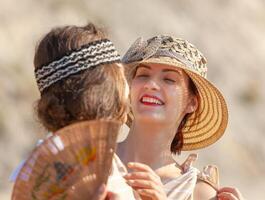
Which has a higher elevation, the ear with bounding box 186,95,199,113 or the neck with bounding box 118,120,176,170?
the ear with bounding box 186,95,199,113

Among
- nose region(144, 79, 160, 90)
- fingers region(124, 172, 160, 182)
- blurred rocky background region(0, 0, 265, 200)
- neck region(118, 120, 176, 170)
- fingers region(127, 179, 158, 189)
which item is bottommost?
fingers region(127, 179, 158, 189)

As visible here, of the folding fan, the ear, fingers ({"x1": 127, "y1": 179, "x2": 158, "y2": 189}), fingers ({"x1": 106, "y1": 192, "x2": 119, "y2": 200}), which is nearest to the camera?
the folding fan

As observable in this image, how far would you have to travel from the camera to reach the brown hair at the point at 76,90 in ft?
11.5

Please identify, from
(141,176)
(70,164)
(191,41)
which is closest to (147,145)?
(141,176)

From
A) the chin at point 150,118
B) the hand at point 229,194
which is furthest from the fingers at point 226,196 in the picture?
the chin at point 150,118

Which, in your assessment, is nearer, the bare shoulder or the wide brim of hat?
the bare shoulder

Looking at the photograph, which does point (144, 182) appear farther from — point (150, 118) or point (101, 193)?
point (150, 118)

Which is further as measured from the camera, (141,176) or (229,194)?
(229,194)

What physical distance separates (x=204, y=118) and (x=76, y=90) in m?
2.18

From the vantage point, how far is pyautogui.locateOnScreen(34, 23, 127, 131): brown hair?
11.5 feet

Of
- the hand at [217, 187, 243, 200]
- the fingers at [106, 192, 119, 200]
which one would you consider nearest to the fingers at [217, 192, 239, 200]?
the hand at [217, 187, 243, 200]

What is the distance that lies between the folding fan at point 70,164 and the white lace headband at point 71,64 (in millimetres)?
250

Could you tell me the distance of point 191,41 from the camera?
1844 centimetres

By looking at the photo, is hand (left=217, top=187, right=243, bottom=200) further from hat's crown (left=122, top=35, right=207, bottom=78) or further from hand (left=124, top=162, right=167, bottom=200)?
hand (left=124, top=162, right=167, bottom=200)
